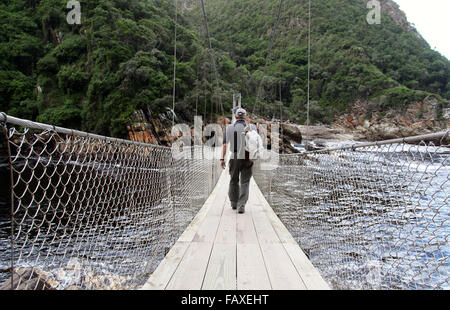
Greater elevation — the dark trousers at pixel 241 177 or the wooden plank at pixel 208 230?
the dark trousers at pixel 241 177

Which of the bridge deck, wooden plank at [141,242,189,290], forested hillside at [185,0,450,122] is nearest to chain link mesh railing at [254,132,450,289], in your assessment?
the bridge deck

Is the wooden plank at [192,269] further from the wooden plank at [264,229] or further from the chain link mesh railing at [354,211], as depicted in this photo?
the chain link mesh railing at [354,211]

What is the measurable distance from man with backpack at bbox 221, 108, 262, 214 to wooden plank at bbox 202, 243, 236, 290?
2.62 feet

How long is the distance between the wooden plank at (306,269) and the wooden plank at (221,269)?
0.92 ft

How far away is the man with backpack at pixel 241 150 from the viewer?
2.05 m

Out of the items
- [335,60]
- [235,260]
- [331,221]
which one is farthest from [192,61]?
[235,260]

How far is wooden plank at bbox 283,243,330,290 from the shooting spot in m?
1.01

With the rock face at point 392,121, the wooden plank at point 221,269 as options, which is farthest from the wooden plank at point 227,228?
the rock face at point 392,121

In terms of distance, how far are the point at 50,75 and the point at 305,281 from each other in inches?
1022

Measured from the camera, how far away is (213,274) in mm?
1101

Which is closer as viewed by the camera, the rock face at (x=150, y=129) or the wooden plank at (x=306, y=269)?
the wooden plank at (x=306, y=269)

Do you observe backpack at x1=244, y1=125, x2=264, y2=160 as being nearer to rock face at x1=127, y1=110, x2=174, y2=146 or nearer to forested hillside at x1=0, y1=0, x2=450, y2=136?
forested hillside at x1=0, y1=0, x2=450, y2=136

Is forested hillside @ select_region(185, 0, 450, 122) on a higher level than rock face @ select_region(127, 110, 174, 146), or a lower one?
higher

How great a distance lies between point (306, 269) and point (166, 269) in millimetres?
599
